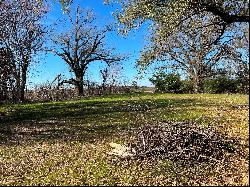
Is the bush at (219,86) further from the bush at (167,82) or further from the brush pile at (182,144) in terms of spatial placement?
the brush pile at (182,144)

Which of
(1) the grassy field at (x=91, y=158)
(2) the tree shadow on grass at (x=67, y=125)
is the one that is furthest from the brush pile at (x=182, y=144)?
(2) the tree shadow on grass at (x=67, y=125)

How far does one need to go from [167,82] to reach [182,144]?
3849cm

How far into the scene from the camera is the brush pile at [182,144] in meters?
10.3

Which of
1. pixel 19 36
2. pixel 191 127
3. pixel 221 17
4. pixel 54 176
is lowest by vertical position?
pixel 54 176

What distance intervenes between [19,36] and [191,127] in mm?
33847

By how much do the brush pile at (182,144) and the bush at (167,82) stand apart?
3676 cm

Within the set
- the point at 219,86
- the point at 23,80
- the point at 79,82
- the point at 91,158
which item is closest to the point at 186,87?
the point at 219,86

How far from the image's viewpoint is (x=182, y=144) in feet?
34.9

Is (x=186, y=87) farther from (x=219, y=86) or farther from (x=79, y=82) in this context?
(x=79, y=82)

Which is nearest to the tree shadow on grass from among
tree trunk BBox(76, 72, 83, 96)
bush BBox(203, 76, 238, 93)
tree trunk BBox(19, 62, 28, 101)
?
tree trunk BBox(19, 62, 28, 101)

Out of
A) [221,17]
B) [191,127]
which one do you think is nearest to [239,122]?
[221,17]

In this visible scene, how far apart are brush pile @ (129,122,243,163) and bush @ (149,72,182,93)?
36.8 meters

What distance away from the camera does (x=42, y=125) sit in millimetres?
19953

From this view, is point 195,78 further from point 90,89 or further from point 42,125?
point 42,125
